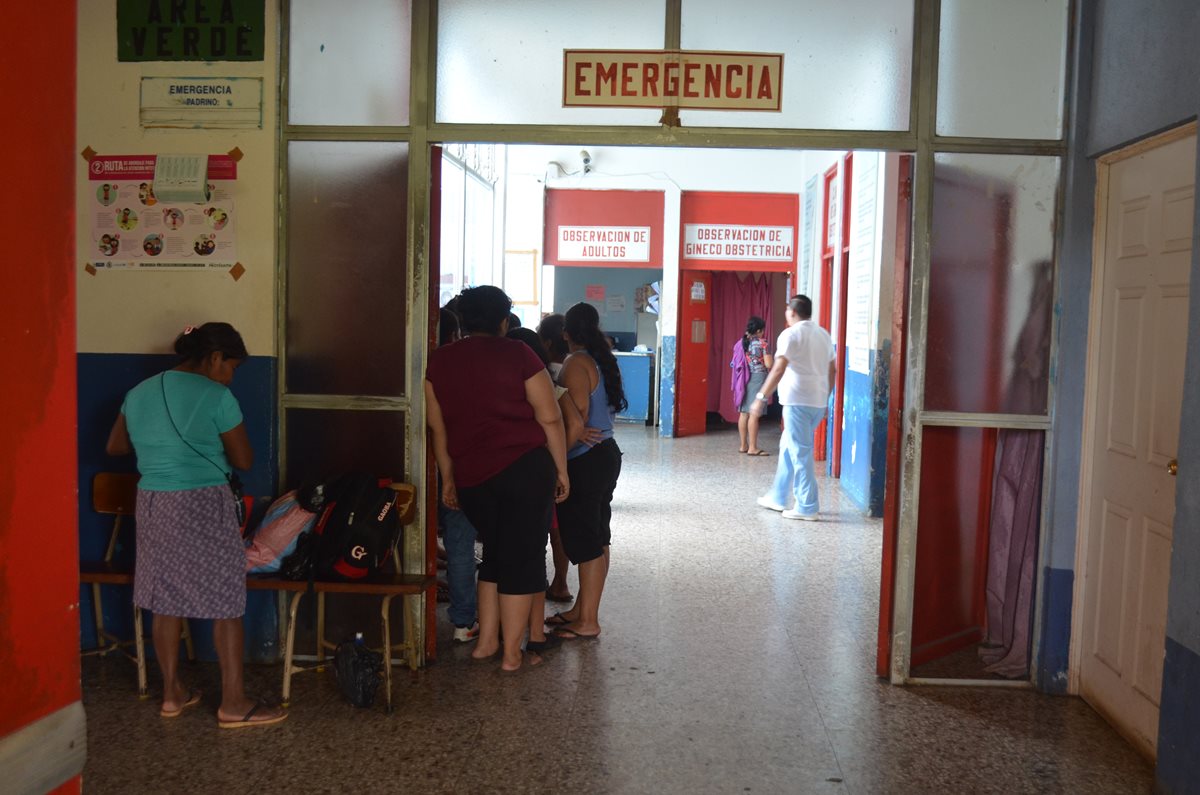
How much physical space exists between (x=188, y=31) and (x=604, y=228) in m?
9.26

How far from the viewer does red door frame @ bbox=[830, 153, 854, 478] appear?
375 inches

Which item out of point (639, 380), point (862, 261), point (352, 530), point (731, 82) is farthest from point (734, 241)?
point (352, 530)

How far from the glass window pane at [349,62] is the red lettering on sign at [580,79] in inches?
25.9

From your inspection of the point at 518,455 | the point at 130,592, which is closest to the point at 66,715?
the point at 518,455

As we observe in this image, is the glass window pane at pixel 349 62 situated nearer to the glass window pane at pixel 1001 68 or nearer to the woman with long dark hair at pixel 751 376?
the glass window pane at pixel 1001 68

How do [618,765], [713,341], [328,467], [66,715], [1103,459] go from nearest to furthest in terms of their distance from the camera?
[66,715]
[618,765]
[1103,459]
[328,467]
[713,341]

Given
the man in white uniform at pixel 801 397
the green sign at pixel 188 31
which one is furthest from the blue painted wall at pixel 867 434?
the green sign at pixel 188 31

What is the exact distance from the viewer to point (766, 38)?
419 centimetres

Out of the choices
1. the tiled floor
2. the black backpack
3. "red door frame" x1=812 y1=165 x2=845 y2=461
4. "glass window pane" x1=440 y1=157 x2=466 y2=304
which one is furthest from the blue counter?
the black backpack

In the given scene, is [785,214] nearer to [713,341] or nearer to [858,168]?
[713,341]

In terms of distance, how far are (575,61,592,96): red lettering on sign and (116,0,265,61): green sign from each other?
1.21m

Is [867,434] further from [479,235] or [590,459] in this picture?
[479,235]

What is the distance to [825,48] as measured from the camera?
13.7 feet

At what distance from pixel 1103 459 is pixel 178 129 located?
12.2 feet
